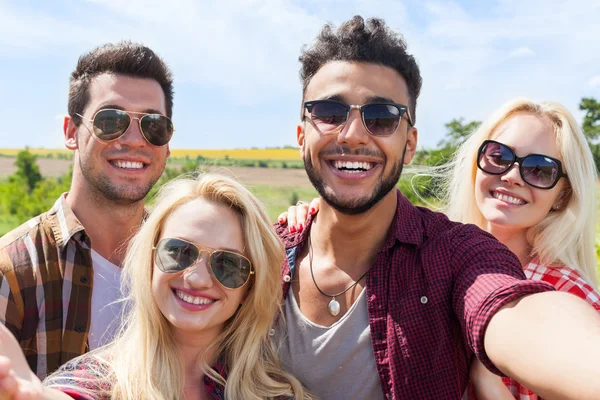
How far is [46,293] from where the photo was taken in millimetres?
3439

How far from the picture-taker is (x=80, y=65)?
4.27m

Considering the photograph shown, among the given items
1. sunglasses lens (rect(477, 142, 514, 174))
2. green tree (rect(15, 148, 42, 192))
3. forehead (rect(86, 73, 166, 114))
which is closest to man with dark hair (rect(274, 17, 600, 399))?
sunglasses lens (rect(477, 142, 514, 174))

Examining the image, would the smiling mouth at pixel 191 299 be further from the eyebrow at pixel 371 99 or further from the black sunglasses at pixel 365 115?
the eyebrow at pixel 371 99

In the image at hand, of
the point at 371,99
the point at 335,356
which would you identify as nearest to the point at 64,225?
the point at 335,356

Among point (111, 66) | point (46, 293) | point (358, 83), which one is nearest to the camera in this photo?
point (358, 83)

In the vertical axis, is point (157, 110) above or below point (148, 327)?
above

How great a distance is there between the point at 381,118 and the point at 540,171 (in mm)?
1449

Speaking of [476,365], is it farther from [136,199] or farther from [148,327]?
[136,199]

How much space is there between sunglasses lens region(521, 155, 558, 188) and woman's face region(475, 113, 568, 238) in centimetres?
4

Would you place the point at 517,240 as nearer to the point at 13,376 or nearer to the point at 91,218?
the point at 91,218

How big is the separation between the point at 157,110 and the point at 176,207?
54.7 inches

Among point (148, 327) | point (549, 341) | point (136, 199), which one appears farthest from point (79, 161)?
point (549, 341)

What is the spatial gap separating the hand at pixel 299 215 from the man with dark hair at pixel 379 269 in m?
0.06

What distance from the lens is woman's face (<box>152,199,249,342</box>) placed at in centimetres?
276
